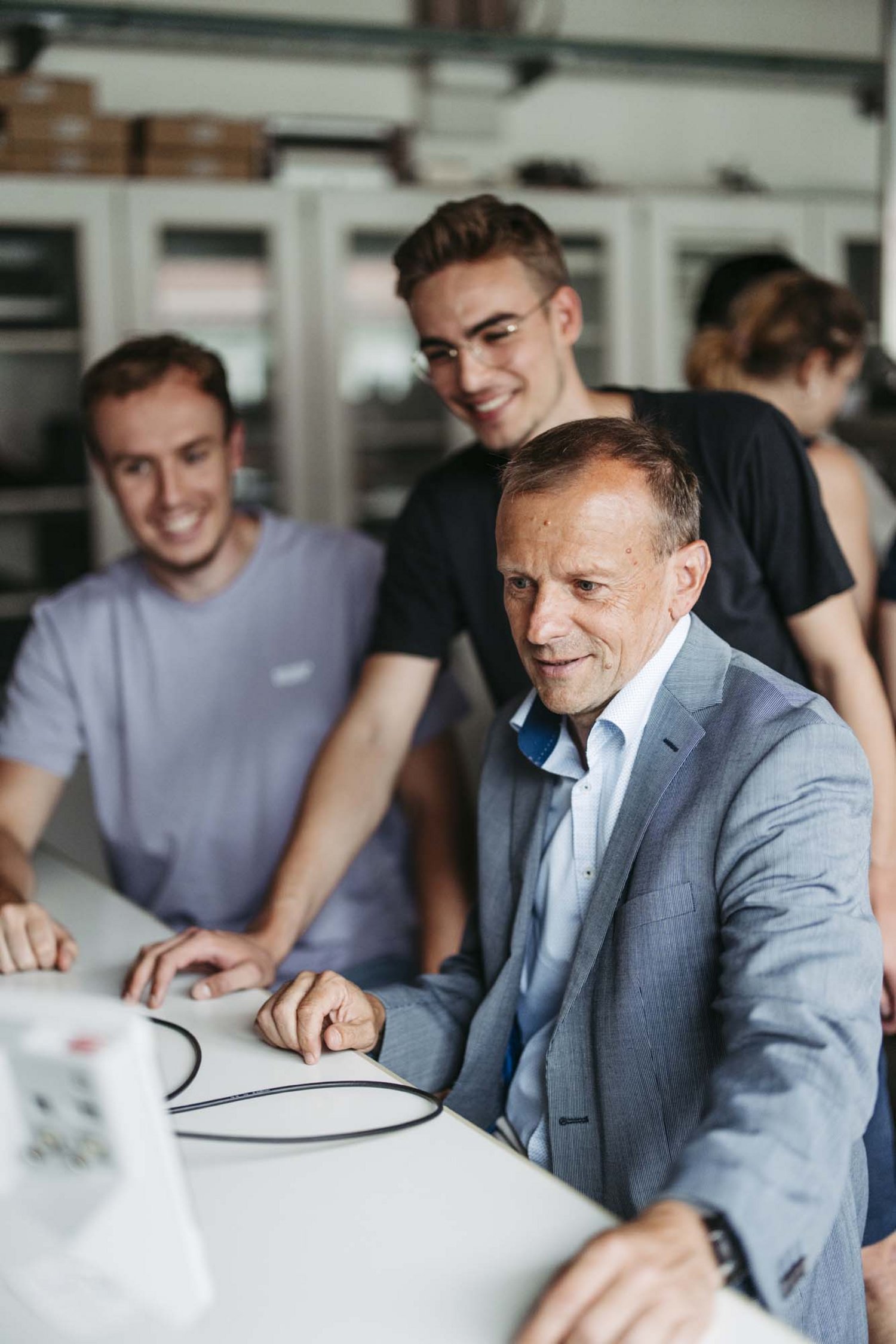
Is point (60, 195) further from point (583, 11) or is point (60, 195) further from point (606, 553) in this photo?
point (606, 553)

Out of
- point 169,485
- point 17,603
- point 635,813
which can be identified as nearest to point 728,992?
point 635,813

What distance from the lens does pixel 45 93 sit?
4.12 meters

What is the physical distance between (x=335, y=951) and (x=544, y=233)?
1090 millimetres

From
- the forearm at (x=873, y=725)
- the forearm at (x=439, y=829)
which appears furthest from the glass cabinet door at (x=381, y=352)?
the forearm at (x=873, y=725)

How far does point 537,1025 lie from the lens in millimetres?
1419

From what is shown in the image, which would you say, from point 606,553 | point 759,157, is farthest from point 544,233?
point 759,157

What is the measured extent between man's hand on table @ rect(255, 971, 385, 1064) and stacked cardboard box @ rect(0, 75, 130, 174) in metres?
3.60

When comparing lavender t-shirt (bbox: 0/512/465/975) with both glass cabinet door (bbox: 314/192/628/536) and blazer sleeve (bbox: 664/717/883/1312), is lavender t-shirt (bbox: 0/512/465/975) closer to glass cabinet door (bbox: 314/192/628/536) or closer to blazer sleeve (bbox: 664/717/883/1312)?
blazer sleeve (bbox: 664/717/883/1312)

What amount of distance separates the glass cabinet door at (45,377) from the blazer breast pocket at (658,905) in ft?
11.2

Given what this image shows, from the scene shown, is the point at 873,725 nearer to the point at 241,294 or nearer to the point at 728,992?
the point at 728,992

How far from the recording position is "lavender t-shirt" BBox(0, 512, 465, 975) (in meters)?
2.14

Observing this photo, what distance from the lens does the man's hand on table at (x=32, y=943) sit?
5.24 ft

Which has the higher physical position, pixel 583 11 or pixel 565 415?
pixel 583 11

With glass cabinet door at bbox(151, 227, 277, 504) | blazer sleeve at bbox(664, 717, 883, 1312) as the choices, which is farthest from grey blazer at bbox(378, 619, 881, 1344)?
glass cabinet door at bbox(151, 227, 277, 504)
